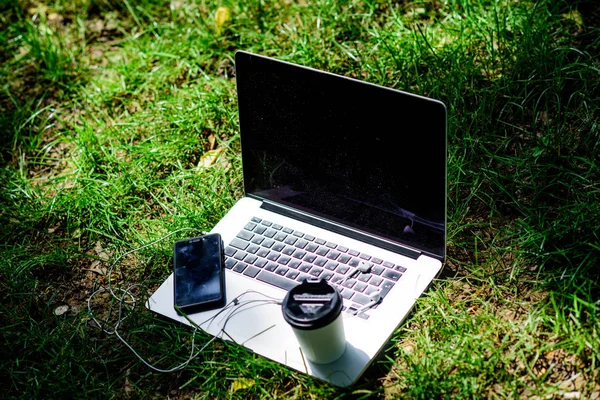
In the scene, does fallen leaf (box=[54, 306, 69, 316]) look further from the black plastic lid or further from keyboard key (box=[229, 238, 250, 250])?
the black plastic lid

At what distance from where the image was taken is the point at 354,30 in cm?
360

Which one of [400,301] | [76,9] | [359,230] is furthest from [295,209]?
[76,9]

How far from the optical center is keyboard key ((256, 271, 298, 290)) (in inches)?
97.8

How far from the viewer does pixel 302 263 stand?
8.31ft

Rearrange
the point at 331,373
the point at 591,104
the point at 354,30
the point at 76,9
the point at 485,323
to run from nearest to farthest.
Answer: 1. the point at 331,373
2. the point at 485,323
3. the point at 591,104
4. the point at 354,30
5. the point at 76,9

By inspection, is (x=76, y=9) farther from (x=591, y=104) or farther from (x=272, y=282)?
(x=591, y=104)

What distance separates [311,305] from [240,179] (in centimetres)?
114

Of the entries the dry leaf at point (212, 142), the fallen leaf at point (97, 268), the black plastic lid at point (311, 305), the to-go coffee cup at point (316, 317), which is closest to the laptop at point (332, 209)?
the to-go coffee cup at point (316, 317)

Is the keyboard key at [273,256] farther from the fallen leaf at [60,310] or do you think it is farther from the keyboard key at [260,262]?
the fallen leaf at [60,310]

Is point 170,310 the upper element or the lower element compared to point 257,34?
lower

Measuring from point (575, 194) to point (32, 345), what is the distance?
2.17 m

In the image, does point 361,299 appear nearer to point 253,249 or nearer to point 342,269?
point 342,269

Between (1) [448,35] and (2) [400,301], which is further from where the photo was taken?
(1) [448,35]

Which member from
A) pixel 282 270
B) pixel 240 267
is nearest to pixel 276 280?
pixel 282 270
